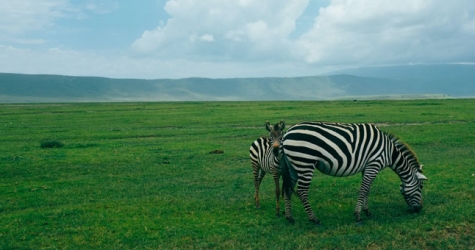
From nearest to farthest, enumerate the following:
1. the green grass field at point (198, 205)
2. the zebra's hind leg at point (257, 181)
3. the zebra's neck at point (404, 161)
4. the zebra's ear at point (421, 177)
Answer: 1. the green grass field at point (198, 205)
2. the zebra's ear at point (421, 177)
3. the zebra's neck at point (404, 161)
4. the zebra's hind leg at point (257, 181)

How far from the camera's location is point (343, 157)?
9531 mm

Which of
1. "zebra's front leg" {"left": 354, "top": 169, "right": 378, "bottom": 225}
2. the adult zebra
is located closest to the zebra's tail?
the adult zebra

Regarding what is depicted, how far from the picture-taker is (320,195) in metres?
12.3

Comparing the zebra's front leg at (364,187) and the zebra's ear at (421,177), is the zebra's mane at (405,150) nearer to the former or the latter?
the zebra's ear at (421,177)

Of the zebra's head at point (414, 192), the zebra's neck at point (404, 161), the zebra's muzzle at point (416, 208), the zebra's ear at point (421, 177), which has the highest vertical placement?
the zebra's neck at point (404, 161)

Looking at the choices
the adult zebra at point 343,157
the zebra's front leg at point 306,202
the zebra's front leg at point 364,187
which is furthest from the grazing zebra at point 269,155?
the zebra's front leg at point 364,187

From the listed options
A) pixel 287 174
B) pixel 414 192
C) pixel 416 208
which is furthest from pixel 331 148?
pixel 416 208

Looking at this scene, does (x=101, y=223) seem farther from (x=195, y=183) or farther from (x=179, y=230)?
(x=195, y=183)

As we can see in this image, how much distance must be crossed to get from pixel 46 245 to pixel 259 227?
440cm

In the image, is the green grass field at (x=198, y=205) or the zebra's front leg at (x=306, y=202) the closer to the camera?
the green grass field at (x=198, y=205)

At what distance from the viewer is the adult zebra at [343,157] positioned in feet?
30.9

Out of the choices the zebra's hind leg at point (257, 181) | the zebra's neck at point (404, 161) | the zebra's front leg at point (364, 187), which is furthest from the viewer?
the zebra's hind leg at point (257, 181)

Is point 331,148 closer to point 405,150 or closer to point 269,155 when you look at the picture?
point 269,155

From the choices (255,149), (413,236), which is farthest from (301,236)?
(255,149)
